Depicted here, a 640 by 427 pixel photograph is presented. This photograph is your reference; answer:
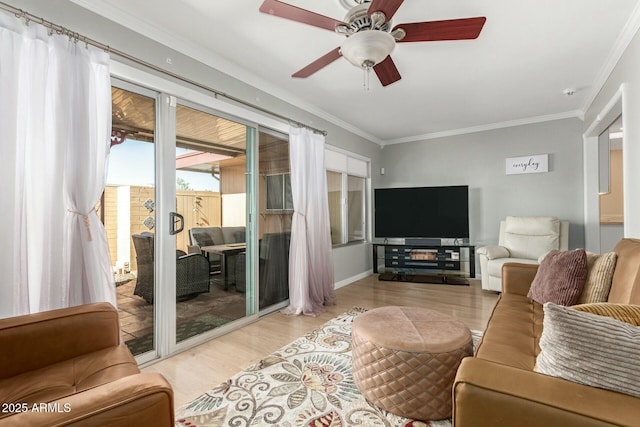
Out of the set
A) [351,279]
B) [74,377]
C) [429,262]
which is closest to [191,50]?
[74,377]

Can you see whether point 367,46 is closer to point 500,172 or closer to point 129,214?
point 129,214

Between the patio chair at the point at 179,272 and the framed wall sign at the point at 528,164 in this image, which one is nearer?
the patio chair at the point at 179,272

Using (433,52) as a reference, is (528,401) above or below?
below

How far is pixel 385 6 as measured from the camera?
1.54 m

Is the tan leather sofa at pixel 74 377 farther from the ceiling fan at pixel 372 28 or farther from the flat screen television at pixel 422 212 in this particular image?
the flat screen television at pixel 422 212

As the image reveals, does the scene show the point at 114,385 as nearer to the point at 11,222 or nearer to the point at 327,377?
the point at 11,222

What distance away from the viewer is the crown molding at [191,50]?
78.7 inches

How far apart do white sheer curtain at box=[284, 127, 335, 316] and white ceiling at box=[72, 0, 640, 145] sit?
0.64 m

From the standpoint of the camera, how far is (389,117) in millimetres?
4441

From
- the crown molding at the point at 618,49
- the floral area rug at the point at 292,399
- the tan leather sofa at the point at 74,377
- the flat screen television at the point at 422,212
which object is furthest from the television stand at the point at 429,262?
the tan leather sofa at the point at 74,377

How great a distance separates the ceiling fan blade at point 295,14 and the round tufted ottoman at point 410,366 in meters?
1.77

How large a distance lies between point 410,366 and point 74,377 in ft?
4.99

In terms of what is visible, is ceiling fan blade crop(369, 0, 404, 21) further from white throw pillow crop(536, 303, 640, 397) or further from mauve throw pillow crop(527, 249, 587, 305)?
mauve throw pillow crop(527, 249, 587, 305)

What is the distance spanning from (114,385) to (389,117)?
4.35m
